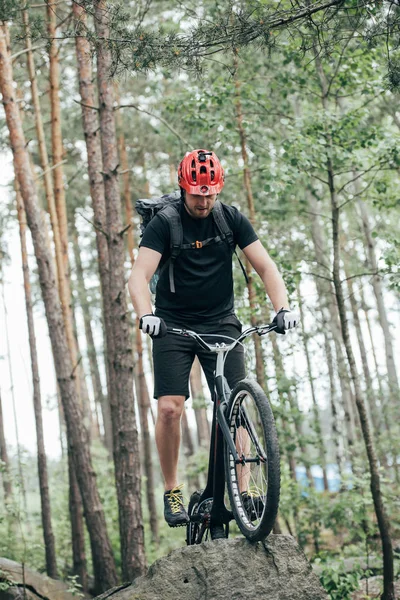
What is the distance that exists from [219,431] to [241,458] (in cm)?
31

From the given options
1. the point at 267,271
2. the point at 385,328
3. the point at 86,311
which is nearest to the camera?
the point at 267,271

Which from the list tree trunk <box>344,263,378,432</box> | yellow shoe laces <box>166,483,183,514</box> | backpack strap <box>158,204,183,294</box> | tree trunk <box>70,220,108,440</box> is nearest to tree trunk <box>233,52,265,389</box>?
yellow shoe laces <box>166,483,183,514</box>

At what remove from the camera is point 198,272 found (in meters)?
4.87

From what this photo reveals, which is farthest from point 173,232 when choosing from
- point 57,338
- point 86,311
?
point 86,311

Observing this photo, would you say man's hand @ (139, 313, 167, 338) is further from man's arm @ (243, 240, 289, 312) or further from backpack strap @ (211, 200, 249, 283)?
man's arm @ (243, 240, 289, 312)

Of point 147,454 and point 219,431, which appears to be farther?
point 147,454

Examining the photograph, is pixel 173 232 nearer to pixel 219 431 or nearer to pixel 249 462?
pixel 219 431

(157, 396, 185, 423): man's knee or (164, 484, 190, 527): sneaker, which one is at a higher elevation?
(157, 396, 185, 423): man's knee

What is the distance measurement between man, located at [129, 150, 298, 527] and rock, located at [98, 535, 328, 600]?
0.36 metres

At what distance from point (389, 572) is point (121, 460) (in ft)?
11.1

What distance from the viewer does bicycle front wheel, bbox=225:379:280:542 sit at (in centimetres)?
413

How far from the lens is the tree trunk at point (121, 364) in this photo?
8.48 meters

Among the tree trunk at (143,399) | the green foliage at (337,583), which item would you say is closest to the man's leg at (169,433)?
the green foliage at (337,583)

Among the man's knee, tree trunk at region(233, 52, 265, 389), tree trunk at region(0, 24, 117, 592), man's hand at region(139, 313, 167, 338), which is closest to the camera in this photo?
man's hand at region(139, 313, 167, 338)
